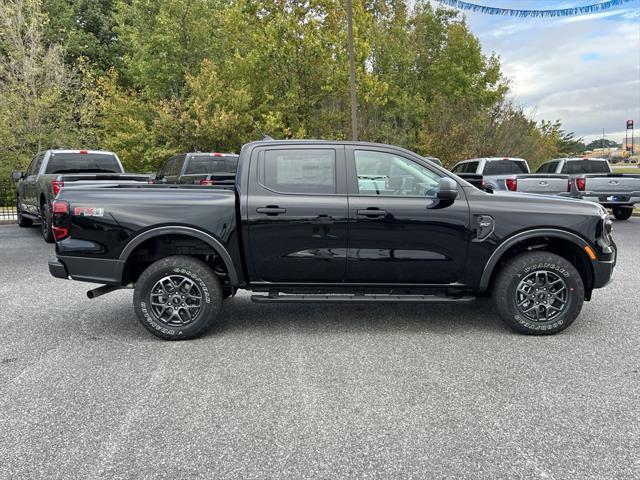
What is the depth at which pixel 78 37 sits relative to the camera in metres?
30.0

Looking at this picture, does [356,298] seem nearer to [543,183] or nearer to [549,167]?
[543,183]

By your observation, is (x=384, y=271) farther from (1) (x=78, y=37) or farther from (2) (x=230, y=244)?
(1) (x=78, y=37)

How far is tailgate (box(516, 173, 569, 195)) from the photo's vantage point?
40.2 feet

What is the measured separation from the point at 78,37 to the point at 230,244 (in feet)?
101

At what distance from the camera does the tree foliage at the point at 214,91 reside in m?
21.0

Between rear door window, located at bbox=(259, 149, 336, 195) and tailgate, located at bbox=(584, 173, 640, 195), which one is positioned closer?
rear door window, located at bbox=(259, 149, 336, 195)

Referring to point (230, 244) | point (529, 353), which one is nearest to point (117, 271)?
point (230, 244)

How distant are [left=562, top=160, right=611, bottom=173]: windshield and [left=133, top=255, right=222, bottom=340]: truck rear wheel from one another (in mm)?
13819

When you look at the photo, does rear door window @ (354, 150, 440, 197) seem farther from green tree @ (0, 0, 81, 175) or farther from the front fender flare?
green tree @ (0, 0, 81, 175)

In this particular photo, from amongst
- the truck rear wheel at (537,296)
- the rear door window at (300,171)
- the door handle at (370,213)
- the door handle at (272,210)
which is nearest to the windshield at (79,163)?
the rear door window at (300,171)

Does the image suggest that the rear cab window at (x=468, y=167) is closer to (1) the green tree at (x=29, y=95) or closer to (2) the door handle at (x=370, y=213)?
(2) the door handle at (x=370, y=213)

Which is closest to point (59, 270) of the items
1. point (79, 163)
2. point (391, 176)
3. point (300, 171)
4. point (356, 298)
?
point (300, 171)

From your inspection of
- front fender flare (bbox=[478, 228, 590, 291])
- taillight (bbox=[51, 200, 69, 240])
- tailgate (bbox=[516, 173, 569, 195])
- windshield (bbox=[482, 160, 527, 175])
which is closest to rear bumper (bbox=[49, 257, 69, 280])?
taillight (bbox=[51, 200, 69, 240])

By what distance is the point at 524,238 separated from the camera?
15.5 feet
